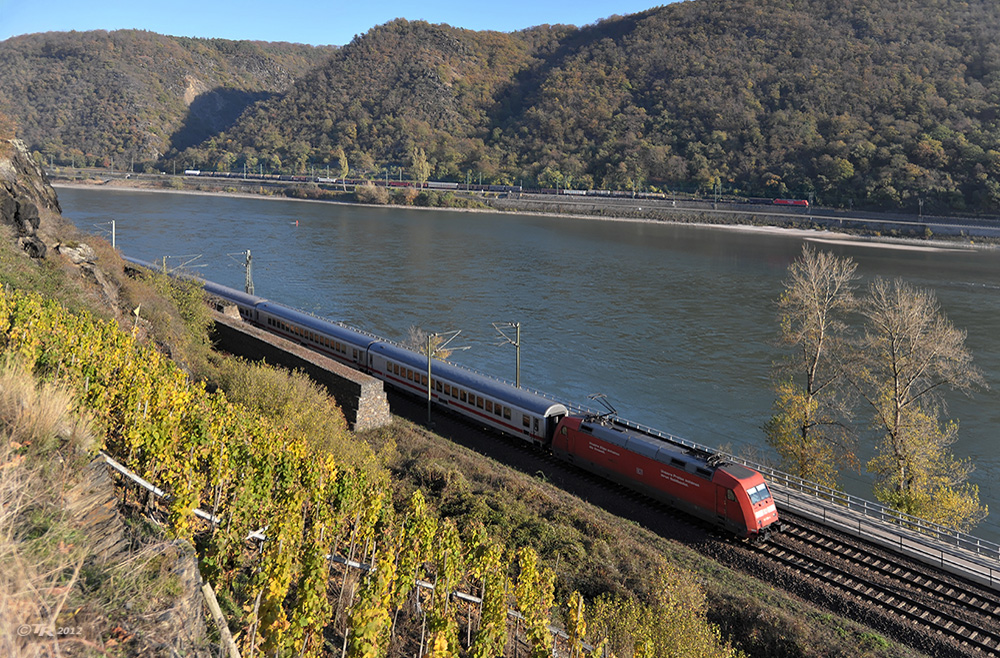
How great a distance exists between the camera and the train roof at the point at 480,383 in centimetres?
2450

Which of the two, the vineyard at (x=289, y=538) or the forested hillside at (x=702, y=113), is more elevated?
the forested hillside at (x=702, y=113)

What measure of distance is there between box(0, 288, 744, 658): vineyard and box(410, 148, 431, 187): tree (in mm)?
143853

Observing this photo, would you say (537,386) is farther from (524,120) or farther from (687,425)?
(524,120)

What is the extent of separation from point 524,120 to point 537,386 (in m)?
142

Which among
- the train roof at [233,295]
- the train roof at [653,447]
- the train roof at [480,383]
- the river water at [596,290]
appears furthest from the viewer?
the train roof at [233,295]

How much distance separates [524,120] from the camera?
17050 centimetres

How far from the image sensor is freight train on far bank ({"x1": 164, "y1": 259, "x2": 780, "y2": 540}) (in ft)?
60.7

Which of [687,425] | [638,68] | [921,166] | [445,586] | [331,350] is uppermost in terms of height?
[638,68]

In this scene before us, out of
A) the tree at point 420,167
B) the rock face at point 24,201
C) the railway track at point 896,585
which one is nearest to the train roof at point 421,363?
the railway track at point 896,585

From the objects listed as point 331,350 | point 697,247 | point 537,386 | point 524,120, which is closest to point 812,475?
point 537,386

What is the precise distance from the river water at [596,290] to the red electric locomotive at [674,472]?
1093cm

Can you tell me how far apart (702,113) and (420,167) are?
6003 centimetres

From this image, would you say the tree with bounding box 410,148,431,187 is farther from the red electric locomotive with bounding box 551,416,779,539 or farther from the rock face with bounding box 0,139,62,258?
the red electric locomotive with bounding box 551,416,779,539

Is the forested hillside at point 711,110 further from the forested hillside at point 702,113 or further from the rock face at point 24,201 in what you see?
the rock face at point 24,201
